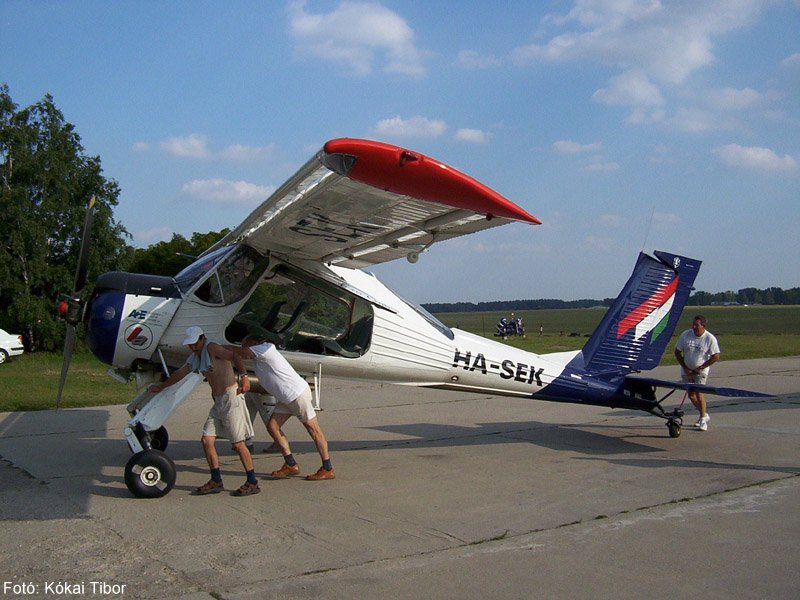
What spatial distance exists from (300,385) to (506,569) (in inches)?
123

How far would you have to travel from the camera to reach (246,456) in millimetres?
6309

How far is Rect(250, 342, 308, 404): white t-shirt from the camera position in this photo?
671 cm

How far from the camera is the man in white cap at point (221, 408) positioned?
6.29 meters

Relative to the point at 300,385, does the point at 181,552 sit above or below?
below

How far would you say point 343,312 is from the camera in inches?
308

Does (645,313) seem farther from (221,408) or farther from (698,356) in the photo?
(221,408)

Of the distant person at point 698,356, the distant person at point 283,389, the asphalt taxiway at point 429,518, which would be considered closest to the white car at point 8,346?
the asphalt taxiway at point 429,518

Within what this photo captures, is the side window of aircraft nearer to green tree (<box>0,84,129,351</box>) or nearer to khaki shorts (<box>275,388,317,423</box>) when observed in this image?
Answer: khaki shorts (<box>275,388,317,423</box>)

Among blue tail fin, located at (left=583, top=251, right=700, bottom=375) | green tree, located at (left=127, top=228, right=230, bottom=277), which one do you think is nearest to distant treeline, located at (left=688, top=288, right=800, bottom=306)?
green tree, located at (left=127, top=228, right=230, bottom=277)

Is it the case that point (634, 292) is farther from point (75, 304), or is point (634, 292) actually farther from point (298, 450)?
point (75, 304)

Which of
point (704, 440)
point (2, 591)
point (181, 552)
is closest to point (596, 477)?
point (704, 440)

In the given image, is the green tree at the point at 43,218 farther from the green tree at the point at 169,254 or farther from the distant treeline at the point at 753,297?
the distant treeline at the point at 753,297

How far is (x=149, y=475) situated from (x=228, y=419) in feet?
Answer: 2.68

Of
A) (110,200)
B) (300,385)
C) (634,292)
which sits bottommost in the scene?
(300,385)
